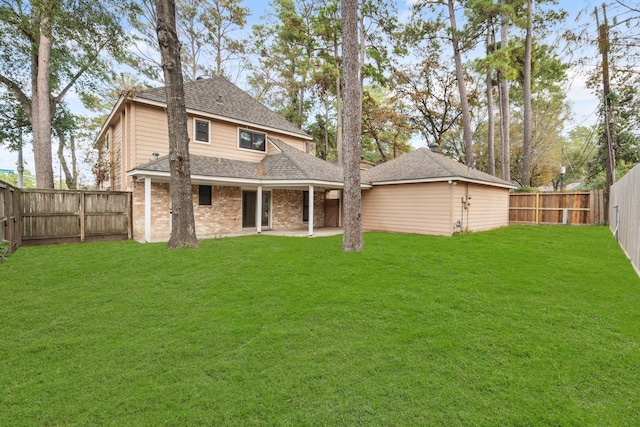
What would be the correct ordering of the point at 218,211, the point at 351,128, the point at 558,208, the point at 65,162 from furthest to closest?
the point at 65,162 → the point at 558,208 → the point at 218,211 → the point at 351,128

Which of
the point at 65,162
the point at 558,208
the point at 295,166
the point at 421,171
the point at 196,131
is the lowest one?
the point at 558,208

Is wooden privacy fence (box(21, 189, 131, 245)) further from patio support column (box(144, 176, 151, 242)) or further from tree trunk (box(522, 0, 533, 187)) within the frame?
tree trunk (box(522, 0, 533, 187))

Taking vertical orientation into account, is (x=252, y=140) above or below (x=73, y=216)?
above

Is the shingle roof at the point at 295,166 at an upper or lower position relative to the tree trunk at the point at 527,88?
lower

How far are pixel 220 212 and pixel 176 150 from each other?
13.9ft

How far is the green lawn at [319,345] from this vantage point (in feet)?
7.09

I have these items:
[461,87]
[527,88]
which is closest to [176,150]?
[461,87]

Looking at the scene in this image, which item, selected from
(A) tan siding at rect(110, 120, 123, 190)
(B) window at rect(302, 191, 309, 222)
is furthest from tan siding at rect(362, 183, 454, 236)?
(A) tan siding at rect(110, 120, 123, 190)

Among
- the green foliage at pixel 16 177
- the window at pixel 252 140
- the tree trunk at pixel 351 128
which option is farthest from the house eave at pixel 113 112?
the green foliage at pixel 16 177

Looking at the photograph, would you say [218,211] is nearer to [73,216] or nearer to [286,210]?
[286,210]

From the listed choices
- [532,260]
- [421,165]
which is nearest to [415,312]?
[532,260]

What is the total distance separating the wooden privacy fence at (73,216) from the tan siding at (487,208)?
13154mm

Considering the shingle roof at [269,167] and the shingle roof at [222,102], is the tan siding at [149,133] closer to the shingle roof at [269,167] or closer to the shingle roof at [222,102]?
the shingle roof at [222,102]

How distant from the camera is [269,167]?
12.7 m
